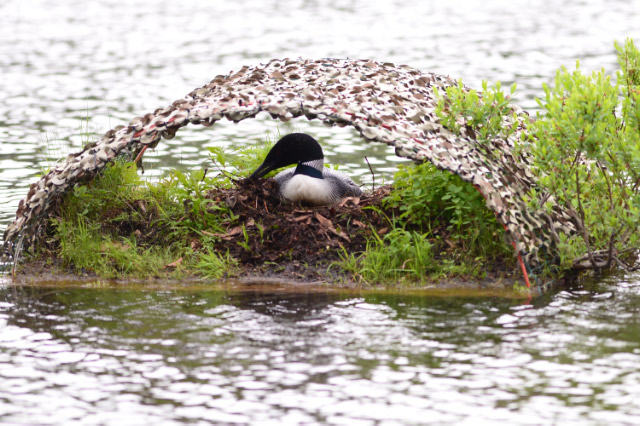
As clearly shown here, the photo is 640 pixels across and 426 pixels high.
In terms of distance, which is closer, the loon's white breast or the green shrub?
the green shrub

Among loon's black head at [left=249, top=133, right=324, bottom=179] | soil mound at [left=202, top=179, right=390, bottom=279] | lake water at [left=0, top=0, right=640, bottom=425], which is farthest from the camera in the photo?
loon's black head at [left=249, top=133, right=324, bottom=179]

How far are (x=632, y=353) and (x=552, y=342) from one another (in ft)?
1.75

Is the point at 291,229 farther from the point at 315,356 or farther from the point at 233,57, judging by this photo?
the point at 233,57

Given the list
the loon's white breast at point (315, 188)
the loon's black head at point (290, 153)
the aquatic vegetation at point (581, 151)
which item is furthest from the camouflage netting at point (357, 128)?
the loon's white breast at point (315, 188)

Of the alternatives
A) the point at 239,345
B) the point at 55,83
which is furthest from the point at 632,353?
the point at 55,83

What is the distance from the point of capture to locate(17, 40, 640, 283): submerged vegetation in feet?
27.2

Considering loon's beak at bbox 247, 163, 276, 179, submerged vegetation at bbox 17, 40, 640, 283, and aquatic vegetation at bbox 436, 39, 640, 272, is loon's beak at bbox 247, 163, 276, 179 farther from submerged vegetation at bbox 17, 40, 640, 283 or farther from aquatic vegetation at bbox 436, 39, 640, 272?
aquatic vegetation at bbox 436, 39, 640, 272

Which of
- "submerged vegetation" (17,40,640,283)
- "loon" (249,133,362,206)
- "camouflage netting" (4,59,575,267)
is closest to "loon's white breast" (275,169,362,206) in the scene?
"loon" (249,133,362,206)

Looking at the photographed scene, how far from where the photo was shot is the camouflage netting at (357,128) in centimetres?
826

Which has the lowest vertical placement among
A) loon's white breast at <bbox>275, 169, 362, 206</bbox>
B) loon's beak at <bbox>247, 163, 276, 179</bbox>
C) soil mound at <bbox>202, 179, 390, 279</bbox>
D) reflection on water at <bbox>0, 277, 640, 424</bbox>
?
reflection on water at <bbox>0, 277, 640, 424</bbox>

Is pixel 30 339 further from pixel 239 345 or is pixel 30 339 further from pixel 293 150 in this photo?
pixel 293 150

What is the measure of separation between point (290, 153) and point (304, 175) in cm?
32

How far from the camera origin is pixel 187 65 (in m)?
A: 19.5

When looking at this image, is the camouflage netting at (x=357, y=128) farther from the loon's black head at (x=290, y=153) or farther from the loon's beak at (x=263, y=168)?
the loon's beak at (x=263, y=168)
